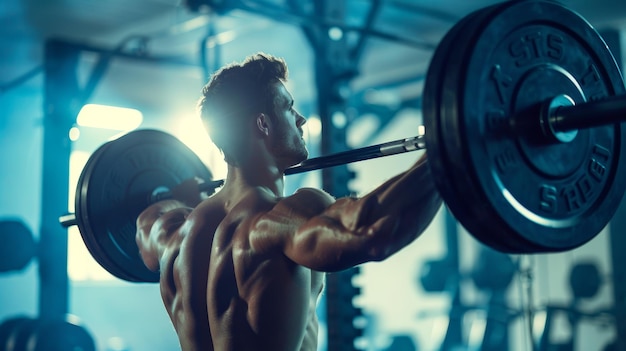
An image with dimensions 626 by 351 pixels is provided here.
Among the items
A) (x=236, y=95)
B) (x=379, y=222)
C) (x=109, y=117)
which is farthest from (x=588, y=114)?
(x=109, y=117)

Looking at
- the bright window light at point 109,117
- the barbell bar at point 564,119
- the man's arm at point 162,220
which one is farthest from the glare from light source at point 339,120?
the bright window light at point 109,117

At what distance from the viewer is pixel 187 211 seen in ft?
5.70

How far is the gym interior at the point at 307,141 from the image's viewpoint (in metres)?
3.42

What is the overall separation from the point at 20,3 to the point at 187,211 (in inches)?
152

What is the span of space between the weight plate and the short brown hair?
0.50 m

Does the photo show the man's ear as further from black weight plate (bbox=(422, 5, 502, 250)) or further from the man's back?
black weight plate (bbox=(422, 5, 502, 250))

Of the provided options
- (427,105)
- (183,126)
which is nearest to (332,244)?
(427,105)

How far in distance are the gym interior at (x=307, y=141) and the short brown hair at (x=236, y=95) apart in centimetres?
67

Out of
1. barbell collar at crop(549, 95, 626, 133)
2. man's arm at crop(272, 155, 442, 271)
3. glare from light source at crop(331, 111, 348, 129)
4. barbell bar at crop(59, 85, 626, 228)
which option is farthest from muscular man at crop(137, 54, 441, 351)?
glare from light source at crop(331, 111, 348, 129)

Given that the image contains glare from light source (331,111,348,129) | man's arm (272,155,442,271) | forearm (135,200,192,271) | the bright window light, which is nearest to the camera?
man's arm (272,155,442,271)

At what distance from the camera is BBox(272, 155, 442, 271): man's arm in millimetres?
1117

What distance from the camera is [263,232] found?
132 cm

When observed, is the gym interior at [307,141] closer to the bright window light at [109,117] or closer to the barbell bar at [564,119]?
the bright window light at [109,117]

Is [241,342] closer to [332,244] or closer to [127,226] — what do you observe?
[332,244]
